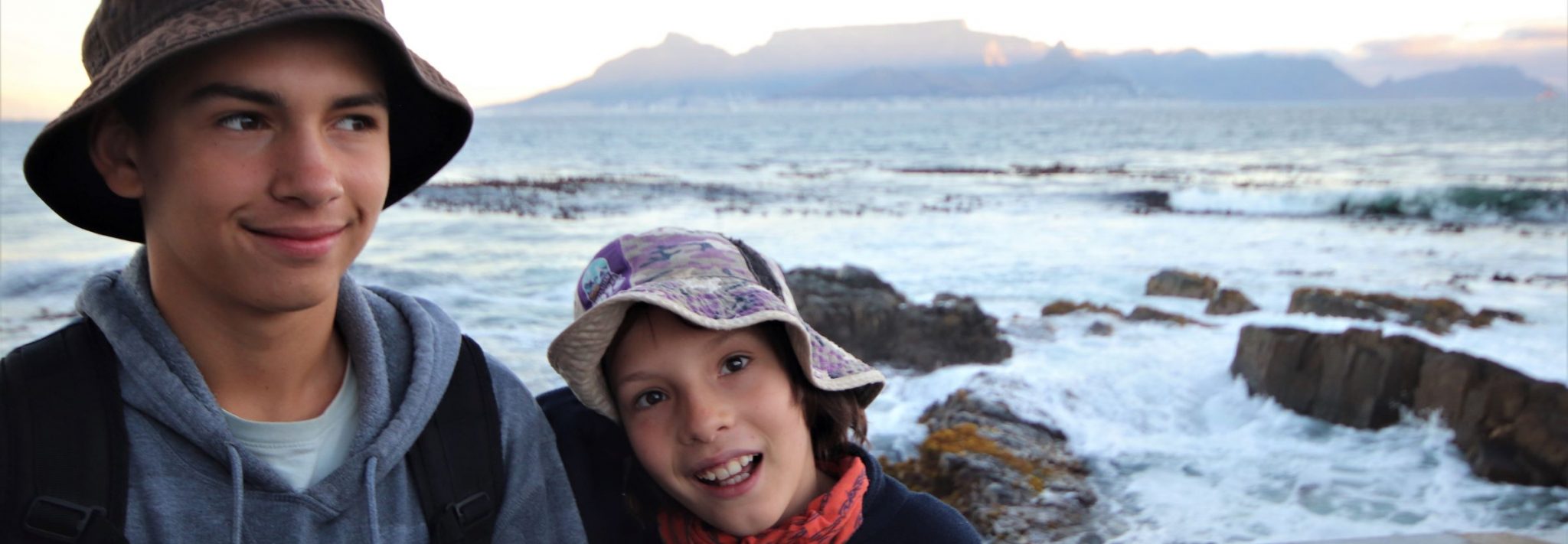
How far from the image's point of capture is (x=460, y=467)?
1848 mm

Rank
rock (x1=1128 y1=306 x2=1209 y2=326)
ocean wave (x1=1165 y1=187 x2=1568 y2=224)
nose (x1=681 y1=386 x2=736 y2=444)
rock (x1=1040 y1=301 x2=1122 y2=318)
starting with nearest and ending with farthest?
nose (x1=681 y1=386 x2=736 y2=444) < rock (x1=1128 y1=306 x2=1209 y2=326) < rock (x1=1040 y1=301 x2=1122 y2=318) < ocean wave (x1=1165 y1=187 x2=1568 y2=224)

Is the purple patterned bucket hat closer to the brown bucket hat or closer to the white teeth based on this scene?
the white teeth

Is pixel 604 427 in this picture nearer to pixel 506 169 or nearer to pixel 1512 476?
pixel 1512 476

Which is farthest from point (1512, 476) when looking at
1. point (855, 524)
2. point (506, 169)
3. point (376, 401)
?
point (506, 169)

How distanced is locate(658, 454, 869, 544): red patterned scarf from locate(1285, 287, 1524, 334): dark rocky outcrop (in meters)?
9.85

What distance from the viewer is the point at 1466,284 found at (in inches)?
583

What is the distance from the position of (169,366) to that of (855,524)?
1274 mm

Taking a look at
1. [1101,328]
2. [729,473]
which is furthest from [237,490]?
[1101,328]

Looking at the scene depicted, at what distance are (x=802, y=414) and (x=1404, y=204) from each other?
29657 millimetres

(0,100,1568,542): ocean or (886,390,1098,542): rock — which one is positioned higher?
(886,390,1098,542): rock

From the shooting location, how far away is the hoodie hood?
165cm

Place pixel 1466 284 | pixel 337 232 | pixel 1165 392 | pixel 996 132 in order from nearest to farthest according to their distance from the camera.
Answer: pixel 337 232 < pixel 1165 392 < pixel 1466 284 < pixel 996 132

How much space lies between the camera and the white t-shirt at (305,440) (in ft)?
5.90

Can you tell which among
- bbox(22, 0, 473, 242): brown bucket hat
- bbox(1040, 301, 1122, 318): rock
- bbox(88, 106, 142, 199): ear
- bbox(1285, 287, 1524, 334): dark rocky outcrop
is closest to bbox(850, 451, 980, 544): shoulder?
bbox(22, 0, 473, 242): brown bucket hat
